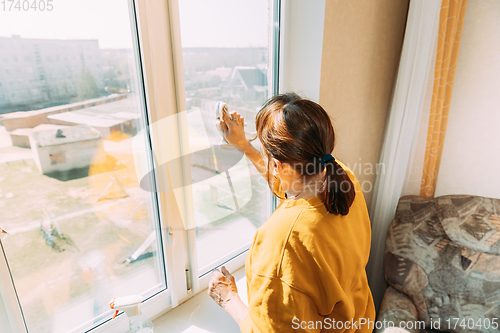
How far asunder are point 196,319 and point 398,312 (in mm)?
900


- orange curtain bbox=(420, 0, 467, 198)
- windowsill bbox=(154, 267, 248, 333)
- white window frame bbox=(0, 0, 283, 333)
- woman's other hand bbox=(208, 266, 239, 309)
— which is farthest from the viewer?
orange curtain bbox=(420, 0, 467, 198)

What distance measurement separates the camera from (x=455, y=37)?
1608 millimetres

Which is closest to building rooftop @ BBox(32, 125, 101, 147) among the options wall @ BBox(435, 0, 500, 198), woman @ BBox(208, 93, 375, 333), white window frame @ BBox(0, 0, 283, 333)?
white window frame @ BBox(0, 0, 283, 333)

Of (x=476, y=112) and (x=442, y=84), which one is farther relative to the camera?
(x=476, y=112)

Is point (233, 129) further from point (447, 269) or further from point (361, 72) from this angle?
point (447, 269)

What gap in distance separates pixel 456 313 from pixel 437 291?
4.4 inches

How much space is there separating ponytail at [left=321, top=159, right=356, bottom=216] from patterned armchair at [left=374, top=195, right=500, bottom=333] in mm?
865

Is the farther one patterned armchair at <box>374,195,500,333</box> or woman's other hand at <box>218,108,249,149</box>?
patterned armchair at <box>374,195,500,333</box>

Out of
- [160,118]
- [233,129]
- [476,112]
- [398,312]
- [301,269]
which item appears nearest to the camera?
[301,269]

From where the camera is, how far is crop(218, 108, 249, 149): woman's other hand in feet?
3.29

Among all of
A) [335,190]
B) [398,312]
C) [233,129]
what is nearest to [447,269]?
[398,312]

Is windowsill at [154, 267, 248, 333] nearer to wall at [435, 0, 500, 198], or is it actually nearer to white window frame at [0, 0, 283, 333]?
white window frame at [0, 0, 283, 333]

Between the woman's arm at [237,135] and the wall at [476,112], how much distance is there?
4.71ft

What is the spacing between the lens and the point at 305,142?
659 millimetres
